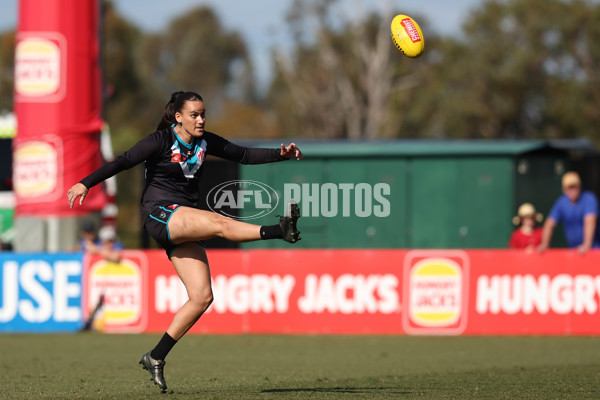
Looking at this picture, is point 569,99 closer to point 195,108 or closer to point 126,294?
point 126,294

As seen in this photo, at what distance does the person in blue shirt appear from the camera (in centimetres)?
1430

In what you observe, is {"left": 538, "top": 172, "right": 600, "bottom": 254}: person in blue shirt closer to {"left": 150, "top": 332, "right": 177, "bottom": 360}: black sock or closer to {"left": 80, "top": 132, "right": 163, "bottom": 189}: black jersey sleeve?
{"left": 150, "top": 332, "right": 177, "bottom": 360}: black sock

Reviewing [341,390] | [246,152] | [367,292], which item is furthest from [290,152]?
[367,292]

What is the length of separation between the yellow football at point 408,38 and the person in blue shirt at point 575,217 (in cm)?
541

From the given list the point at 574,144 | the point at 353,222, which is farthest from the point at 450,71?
the point at 353,222

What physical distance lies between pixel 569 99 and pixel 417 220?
23536mm

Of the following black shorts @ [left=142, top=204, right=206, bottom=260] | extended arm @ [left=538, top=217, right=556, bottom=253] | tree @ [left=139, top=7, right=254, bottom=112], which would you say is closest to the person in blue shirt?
extended arm @ [left=538, top=217, right=556, bottom=253]

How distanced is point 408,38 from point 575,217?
5838 mm

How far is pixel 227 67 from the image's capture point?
89500 millimetres

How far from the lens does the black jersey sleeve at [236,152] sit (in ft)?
26.4

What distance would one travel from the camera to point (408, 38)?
9820 mm

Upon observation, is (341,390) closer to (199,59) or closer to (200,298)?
(200,298)

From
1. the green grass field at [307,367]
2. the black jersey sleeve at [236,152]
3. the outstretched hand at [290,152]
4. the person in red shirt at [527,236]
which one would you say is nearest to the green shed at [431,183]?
the person in red shirt at [527,236]

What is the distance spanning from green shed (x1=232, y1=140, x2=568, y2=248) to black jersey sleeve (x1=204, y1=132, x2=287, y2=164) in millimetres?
15238
